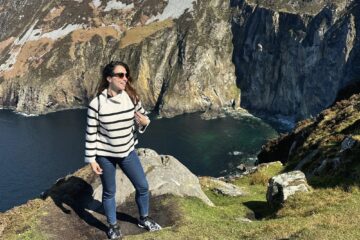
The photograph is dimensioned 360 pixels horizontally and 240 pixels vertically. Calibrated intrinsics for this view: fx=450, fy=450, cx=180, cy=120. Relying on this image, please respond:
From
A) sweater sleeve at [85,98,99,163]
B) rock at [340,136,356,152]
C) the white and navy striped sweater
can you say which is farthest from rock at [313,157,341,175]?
sweater sleeve at [85,98,99,163]

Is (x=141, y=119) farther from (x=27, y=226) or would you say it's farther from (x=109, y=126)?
(x=27, y=226)

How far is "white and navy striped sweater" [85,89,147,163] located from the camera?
1230cm

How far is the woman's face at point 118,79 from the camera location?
12.2m

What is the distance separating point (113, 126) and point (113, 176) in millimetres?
1720

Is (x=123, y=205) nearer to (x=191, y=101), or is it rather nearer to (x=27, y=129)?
(x=27, y=129)

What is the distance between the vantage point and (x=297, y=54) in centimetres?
17538

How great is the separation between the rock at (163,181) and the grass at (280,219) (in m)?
0.76

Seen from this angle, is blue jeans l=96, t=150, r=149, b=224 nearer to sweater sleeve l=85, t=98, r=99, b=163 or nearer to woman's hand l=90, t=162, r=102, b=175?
woman's hand l=90, t=162, r=102, b=175

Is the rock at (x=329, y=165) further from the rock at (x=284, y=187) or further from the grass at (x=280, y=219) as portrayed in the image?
the grass at (x=280, y=219)

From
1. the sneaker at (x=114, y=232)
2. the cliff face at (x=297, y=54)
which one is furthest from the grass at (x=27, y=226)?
the cliff face at (x=297, y=54)

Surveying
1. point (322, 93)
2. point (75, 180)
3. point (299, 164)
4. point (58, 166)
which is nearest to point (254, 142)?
point (322, 93)

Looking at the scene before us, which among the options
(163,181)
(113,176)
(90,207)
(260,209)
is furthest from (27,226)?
(260,209)

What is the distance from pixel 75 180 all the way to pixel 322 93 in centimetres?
15227

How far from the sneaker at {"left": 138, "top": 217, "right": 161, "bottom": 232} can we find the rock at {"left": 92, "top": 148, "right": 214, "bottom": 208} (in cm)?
244
